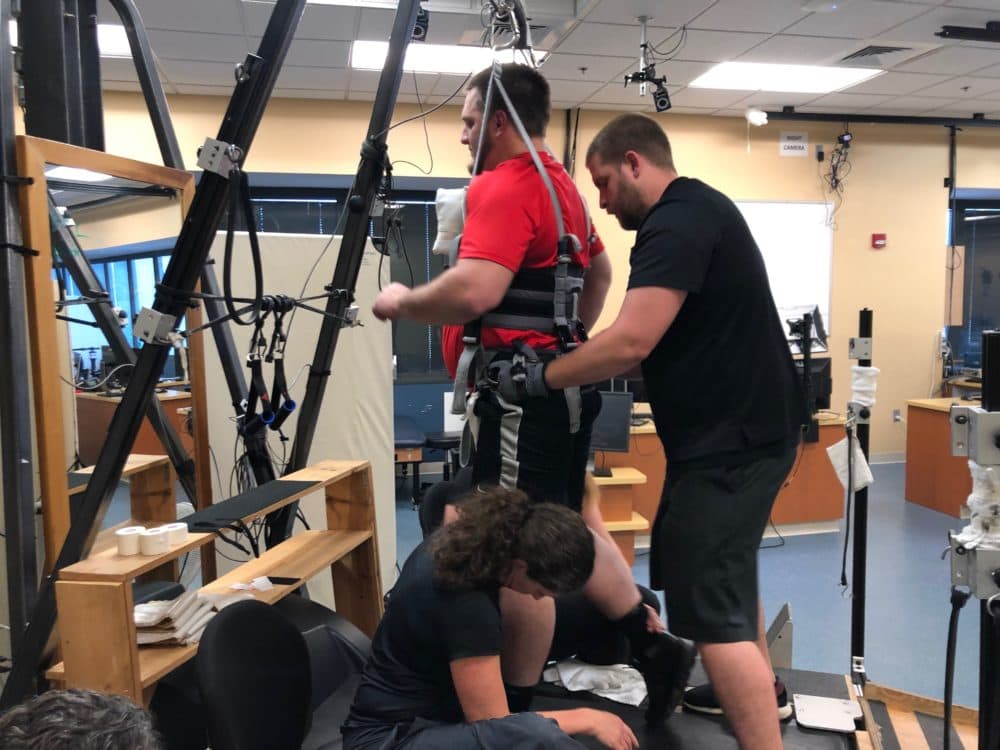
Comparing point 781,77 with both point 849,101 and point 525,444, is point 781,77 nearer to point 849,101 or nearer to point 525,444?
point 849,101

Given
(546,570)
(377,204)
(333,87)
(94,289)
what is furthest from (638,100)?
(546,570)

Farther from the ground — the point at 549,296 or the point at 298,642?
the point at 549,296

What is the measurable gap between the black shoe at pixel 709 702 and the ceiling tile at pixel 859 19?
3.79m

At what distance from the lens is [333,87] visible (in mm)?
5633

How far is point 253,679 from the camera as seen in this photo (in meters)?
1.41

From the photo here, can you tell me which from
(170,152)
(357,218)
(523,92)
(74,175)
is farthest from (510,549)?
(170,152)

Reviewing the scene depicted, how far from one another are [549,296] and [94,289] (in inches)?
52.7

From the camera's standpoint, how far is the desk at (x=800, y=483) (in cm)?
458

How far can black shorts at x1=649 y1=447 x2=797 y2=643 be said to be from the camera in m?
1.59

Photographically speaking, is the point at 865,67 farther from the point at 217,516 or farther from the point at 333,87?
the point at 217,516

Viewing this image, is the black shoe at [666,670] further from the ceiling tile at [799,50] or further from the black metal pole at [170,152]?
the ceiling tile at [799,50]

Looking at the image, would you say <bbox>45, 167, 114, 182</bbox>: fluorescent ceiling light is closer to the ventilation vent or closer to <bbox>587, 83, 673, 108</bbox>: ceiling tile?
<bbox>587, 83, 673, 108</bbox>: ceiling tile

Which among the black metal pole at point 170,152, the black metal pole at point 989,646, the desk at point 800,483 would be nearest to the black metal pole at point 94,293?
the black metal pole at point 170,152

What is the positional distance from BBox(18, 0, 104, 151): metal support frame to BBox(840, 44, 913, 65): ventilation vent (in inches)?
188
